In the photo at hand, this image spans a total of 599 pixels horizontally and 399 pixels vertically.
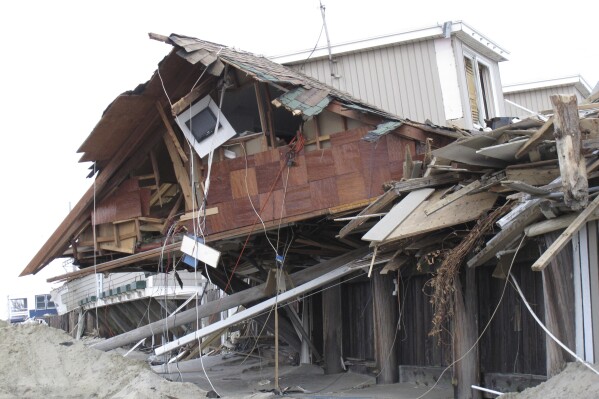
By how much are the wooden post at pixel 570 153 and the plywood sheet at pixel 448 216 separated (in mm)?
2124

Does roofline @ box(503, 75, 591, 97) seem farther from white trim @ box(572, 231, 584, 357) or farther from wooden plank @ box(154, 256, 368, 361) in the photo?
white trim @ box(572, 231, 584, 357)

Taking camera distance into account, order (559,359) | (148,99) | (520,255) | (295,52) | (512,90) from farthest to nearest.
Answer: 1. (512,90)
2. (295,52)
3. (148,99)
4. (520,255)
5. (559,359)

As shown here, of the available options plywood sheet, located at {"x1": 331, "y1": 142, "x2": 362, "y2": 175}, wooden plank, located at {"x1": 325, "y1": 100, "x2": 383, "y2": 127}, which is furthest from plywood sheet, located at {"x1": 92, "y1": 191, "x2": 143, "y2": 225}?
wooden plank, located at {"x1": 325, "y1": 100, "x2": 383, "y2": 127}

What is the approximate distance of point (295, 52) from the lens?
18609 mm

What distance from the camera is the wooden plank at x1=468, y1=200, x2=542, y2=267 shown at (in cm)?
897

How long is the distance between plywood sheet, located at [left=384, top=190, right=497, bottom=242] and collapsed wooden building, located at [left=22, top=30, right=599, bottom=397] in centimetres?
2

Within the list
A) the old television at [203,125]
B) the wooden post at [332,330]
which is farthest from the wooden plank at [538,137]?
the wooden post at [332,330]

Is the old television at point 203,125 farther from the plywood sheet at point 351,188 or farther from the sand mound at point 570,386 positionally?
the sand mound at point 570,386

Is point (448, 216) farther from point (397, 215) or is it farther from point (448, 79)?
point (448, 79)

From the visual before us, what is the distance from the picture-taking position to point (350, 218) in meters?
11.6

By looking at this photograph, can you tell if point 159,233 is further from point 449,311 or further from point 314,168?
point 449,311

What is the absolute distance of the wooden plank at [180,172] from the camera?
14.1 m

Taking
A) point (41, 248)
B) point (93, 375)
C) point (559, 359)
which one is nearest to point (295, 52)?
point (41, 248)

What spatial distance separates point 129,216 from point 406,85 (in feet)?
21.9
